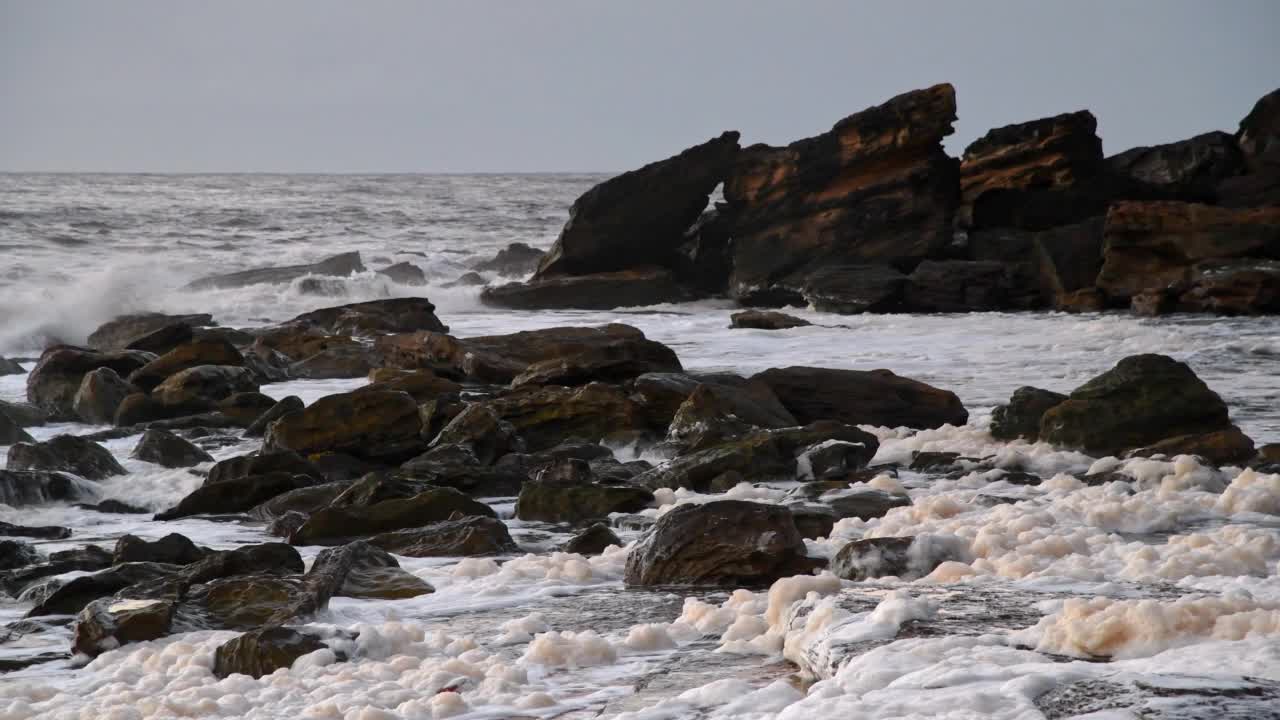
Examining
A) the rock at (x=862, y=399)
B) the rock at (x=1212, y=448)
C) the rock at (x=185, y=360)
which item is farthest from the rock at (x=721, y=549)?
the rock at (x=185, y=360)

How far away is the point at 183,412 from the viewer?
1306 centimetres

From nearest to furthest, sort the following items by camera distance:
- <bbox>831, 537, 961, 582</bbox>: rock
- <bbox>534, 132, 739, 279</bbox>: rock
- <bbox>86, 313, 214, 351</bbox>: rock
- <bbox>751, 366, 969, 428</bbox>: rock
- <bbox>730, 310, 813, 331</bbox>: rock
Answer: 1. <bbox>831, 537, 961, 582</bbox>: rock
2. <bbox>751, 366, 969, 428</bbox>: rock
3. <bbox>86, 313, 214, 351</bbox>: rock
4. <bbox>730, 310, 813, 331</bbox>: rock
5. <bbox>534, 132, 739, 279</bbox>: rock

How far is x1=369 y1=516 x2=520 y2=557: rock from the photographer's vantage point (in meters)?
6.98

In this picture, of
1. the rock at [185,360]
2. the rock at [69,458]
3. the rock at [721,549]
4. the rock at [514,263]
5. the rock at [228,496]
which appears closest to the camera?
the rock at [721,549]

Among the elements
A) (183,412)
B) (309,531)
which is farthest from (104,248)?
(309,531)

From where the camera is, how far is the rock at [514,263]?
34906 millimetres

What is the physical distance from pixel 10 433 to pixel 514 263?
24.4m

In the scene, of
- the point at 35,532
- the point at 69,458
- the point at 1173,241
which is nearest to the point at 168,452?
the point at 69,458

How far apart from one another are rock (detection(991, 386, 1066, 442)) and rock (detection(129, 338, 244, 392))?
27.6 feet

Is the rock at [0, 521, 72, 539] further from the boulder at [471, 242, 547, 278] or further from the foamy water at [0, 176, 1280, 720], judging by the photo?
the boulder at [471, 242, 547, 278]

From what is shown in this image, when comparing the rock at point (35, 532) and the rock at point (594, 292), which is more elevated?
the rock at point (594, 292)

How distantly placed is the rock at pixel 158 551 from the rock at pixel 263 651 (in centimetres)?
233

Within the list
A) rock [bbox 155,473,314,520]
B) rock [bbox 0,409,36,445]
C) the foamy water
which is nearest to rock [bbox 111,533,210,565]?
the foamy water

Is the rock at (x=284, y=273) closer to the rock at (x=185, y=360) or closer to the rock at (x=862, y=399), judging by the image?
the rock at (x=185, y=360)
